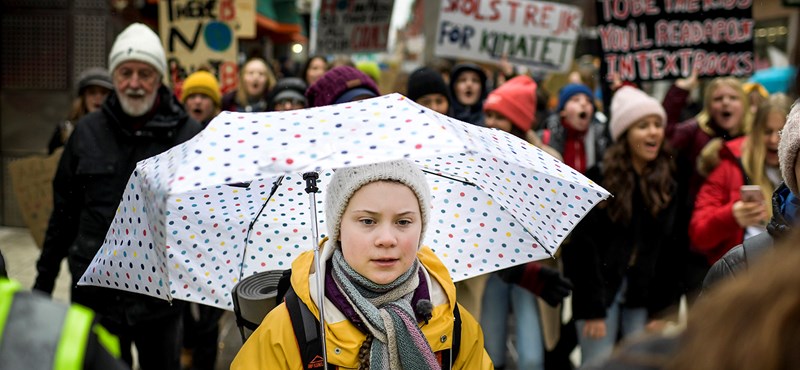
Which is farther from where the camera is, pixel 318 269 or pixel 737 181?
pixel 737 181

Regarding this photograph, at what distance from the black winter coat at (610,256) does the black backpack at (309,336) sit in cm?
233

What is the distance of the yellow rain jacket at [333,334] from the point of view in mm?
2598

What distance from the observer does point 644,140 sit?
515 cm

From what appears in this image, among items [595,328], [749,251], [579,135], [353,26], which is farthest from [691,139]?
[353,26]

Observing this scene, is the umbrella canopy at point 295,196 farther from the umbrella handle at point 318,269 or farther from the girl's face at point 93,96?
the girl's face at point 93,96

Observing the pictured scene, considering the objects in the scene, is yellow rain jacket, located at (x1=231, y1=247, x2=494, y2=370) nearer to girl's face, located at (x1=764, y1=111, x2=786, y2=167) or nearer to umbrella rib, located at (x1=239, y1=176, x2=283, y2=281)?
umbrella rib, located at (x1=239, y1=176, x2=283, y2=281)

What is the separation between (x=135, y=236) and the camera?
280cm

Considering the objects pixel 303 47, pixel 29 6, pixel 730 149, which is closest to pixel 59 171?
pixel 730 149

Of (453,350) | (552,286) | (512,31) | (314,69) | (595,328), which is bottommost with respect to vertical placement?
(595,328)

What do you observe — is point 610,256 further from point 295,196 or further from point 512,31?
point 512,31

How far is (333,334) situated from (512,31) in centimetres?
671

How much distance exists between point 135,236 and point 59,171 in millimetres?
1880

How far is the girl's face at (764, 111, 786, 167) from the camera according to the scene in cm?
491

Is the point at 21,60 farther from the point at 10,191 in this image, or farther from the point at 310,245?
the point at 310,245
